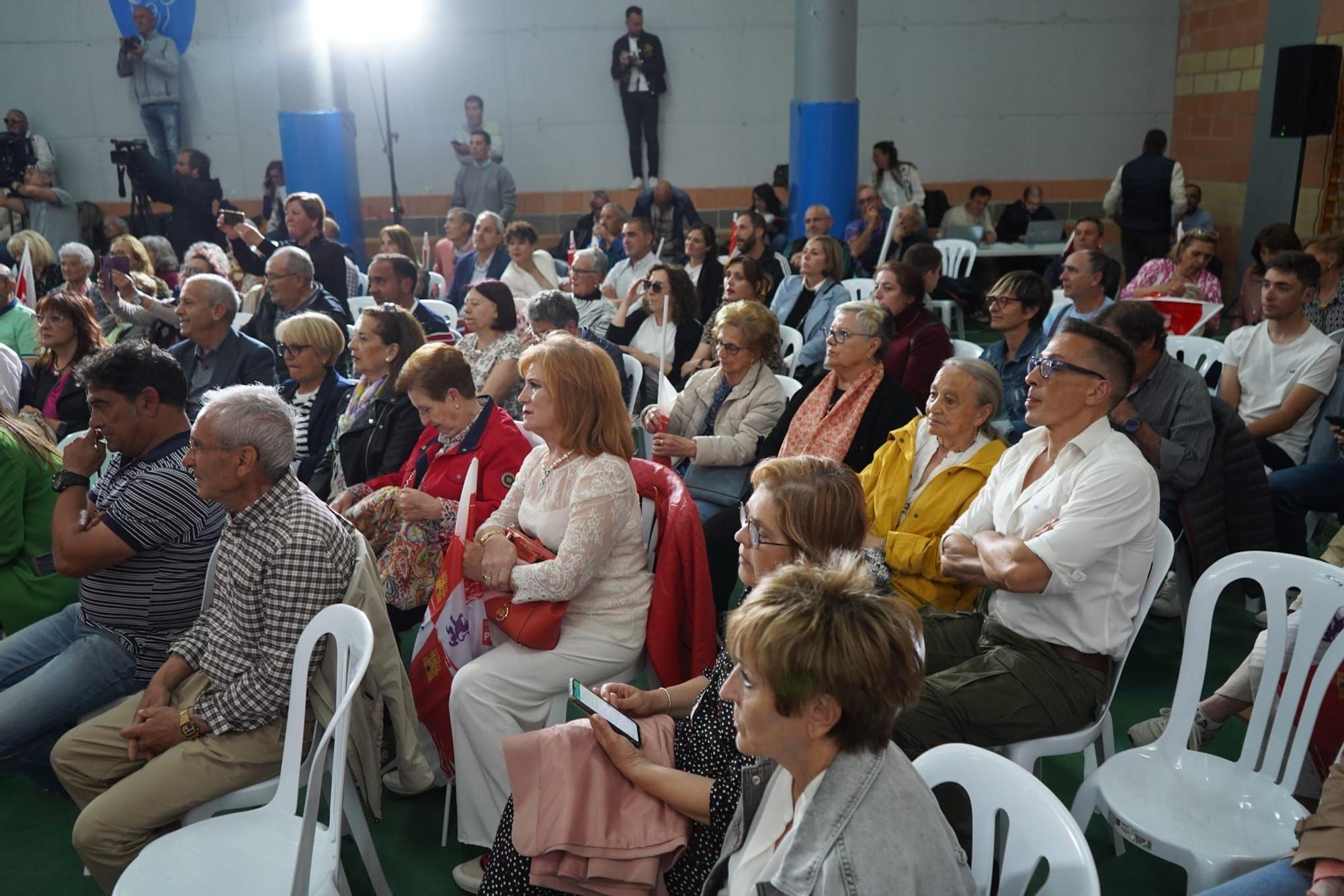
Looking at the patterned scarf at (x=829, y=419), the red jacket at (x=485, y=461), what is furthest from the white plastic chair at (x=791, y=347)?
the red jacket at (x=485, y=461)

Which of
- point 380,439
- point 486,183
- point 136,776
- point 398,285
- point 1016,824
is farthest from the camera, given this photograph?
point 486,183

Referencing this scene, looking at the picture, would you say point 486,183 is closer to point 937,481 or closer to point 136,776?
point 937,481

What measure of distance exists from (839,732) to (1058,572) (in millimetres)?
983

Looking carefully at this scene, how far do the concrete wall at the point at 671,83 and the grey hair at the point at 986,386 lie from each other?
8.39m

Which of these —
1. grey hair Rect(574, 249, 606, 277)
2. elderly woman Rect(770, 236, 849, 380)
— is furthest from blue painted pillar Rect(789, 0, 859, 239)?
grey hair Rect(574, 249, 606, 277)

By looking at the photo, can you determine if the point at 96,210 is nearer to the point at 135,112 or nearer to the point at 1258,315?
the point at 135,112

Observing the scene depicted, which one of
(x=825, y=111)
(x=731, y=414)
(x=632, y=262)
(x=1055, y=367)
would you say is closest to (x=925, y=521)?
(x=1055, y=367)

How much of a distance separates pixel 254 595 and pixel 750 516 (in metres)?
1.05

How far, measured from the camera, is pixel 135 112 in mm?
10578

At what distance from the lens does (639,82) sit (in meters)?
10.2

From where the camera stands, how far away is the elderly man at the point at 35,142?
10.1 meters

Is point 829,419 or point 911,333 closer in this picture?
point 829,419

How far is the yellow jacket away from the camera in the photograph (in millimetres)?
2627

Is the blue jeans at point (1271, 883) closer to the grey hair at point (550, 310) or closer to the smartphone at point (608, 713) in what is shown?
the smartphone at point (608, 713)
